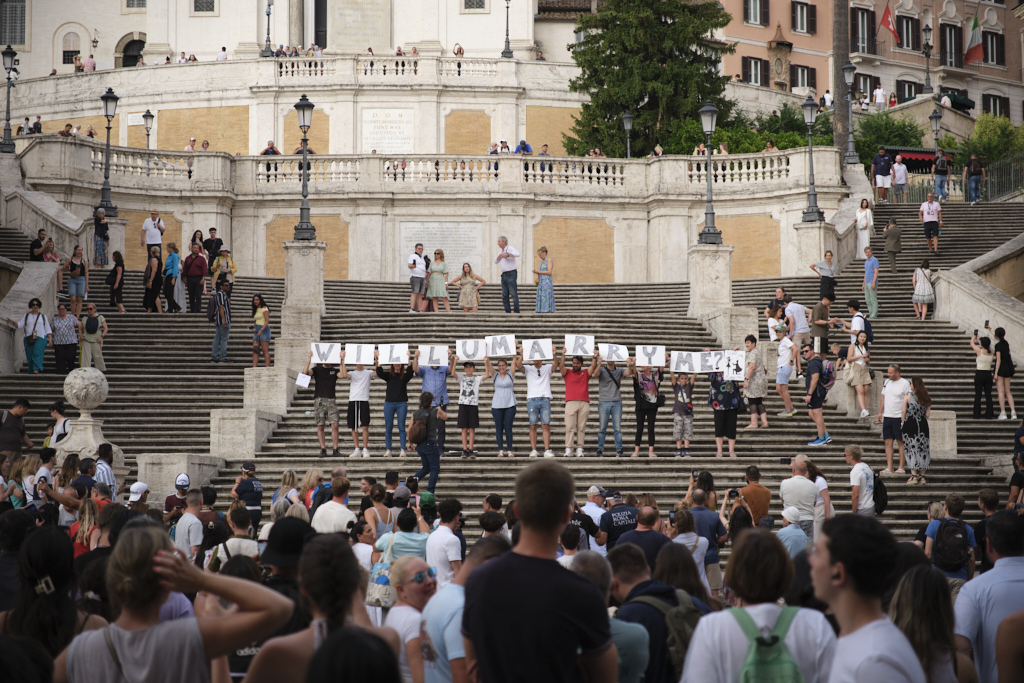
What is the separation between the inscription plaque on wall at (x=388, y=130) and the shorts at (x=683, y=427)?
97.3 feet

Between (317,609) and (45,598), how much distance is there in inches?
60.8

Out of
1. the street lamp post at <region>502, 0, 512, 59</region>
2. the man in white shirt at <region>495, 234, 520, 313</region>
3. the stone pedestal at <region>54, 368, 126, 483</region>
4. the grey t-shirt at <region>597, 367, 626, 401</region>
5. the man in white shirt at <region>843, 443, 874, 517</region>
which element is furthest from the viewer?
the street lamp post at <region>502, 0, 512, 59</region>

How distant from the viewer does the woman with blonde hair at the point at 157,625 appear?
14.6ft

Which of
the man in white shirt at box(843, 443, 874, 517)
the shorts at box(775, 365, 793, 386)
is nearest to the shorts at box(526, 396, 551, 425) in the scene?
the shorts at box(775, 365, 793, 386)

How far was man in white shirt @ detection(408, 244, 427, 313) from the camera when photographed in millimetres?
25047

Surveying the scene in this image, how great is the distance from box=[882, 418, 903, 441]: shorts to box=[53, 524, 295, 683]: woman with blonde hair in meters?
13.5

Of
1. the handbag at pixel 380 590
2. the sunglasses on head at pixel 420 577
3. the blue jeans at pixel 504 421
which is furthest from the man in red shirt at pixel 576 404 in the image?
the sunglasses on head at pixel 420 577

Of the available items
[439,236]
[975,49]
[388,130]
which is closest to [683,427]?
[439,236]

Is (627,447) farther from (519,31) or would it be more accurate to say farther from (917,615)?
(519,31)

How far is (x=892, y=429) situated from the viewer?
16.8 metres

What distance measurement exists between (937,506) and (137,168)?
1131 inches

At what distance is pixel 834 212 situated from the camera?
34.2 meters

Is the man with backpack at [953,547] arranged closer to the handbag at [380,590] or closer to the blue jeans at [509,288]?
the handbag at [380,590]

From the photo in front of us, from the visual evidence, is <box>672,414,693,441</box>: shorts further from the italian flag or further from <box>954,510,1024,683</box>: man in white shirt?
the italian flag
